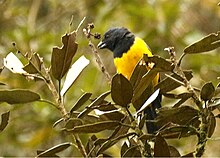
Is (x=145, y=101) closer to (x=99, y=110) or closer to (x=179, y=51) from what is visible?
(x=99, y=110)

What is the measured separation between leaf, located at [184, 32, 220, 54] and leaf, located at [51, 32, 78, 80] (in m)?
0.24

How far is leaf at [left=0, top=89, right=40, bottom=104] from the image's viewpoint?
1222 millimetres

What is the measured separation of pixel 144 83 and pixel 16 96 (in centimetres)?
25

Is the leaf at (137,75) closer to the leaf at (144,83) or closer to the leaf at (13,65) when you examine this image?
the leaf at (144,83)

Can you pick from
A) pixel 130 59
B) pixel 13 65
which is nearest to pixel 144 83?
pixel 13 65

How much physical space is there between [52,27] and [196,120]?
2890 millimetres

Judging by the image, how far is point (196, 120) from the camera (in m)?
1.21

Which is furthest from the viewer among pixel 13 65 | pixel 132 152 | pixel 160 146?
pixel 13 65

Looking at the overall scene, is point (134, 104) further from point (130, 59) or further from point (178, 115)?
point (130, 59)

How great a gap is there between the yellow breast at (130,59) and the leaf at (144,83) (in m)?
1.40

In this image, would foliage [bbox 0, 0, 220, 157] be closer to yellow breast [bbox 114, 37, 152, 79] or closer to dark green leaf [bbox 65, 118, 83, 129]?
dark green leaf [bbox 65, 118, 83, 129]

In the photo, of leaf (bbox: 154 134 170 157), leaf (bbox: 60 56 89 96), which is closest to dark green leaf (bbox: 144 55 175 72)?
leaf (bbox: 154 134 170 157)

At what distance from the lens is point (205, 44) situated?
3.96ft

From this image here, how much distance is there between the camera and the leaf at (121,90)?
118 cm
